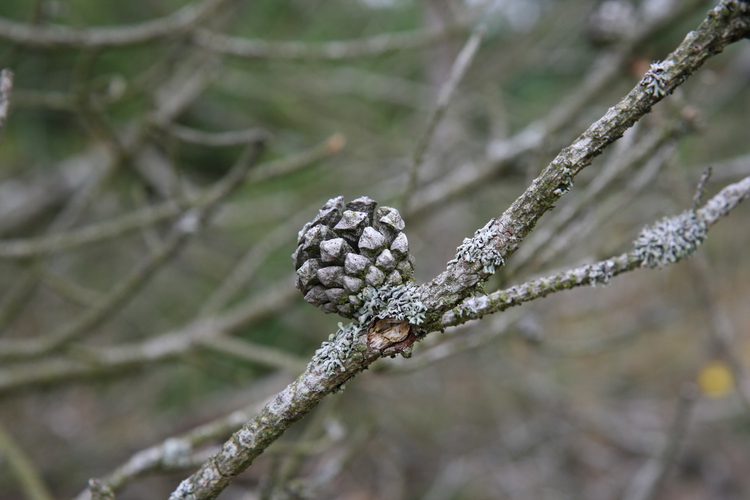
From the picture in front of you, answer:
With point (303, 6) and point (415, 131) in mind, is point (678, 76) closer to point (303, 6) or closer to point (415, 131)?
point (415, 131)

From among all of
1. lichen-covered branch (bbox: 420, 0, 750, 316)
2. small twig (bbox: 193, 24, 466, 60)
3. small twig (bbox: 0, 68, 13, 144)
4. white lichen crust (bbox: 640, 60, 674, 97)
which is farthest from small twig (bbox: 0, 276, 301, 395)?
white lichen crust (bbox: 640, 60, 674, 97)

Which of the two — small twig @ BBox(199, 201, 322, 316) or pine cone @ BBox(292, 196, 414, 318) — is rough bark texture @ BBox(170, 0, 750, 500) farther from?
small twig @ BBox(199, 201, 322, 316)

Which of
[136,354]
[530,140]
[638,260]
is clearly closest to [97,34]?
[136,354]

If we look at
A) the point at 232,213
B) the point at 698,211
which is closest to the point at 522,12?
the point at 232,213

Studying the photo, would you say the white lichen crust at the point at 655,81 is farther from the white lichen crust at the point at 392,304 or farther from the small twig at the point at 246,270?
the small twig at the point at 246,270

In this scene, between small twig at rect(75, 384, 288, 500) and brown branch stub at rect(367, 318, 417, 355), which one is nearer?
brown branch stub at rect(367, 318, 417, 355)

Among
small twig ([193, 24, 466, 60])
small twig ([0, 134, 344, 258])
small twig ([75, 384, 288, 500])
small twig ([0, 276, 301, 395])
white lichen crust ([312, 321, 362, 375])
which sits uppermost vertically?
small twig ([193, 24, 466, 60])

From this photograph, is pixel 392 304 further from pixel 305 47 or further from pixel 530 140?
pixel 305 47

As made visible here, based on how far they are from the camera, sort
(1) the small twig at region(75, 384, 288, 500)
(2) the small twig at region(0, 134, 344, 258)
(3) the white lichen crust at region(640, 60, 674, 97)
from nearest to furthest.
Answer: (3) the white lichen crust at region(640, 60, 674, 97), (1) the small twig at region(75, 384, 288, 500), (2) the small twig at region(0, 134, 344, 258)

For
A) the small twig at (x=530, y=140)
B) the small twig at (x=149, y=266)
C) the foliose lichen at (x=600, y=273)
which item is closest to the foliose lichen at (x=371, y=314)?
the foliose lichen at (x=600, y=273)
